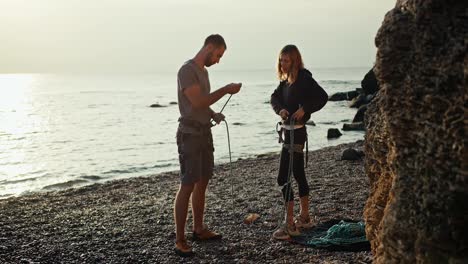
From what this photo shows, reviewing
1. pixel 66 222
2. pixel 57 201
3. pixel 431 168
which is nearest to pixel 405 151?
pixel 431 168

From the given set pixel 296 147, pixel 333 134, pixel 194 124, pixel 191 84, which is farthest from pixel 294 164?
pixel 333 134

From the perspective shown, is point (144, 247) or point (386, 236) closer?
point (386, 236)

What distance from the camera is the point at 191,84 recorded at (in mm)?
5961

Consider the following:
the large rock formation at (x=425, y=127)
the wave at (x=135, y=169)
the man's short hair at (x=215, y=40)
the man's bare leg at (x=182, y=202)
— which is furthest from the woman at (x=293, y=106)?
the wave at (x=135, y=169)

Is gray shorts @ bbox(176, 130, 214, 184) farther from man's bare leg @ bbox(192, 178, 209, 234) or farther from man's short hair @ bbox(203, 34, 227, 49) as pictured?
man's short hair @ bbox(203, 34, 227, 49)

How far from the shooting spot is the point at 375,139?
4379 mm

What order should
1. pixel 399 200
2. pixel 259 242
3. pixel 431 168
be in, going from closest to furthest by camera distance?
1. pixel 431 168
2. pixel 399 200
3. pixel 259 242

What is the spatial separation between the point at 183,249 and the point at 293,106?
7.64ft

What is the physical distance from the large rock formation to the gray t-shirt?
2778 millimetres

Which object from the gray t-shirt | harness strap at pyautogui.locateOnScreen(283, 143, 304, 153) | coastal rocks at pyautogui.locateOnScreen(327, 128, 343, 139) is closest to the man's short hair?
the gray t-shirt

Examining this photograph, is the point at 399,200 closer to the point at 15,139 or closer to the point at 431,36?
the point at 431,36

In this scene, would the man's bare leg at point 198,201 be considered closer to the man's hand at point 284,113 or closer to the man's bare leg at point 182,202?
the man's bare leg at point 182,202

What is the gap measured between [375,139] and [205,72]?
261 cm

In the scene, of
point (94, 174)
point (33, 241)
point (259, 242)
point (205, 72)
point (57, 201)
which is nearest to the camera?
point (205, 72)
